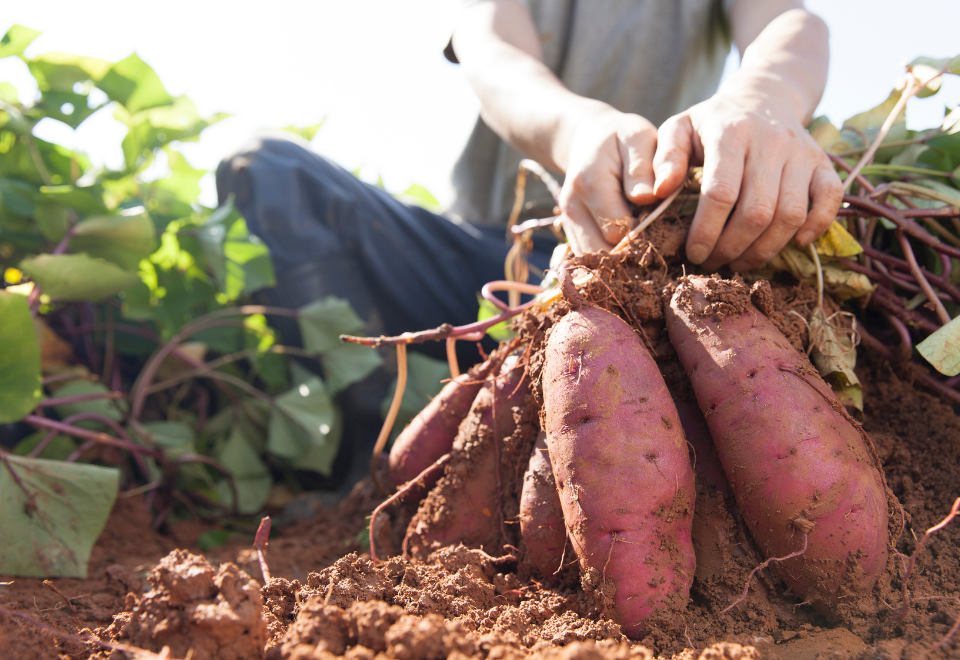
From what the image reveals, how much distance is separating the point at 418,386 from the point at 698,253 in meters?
1.13

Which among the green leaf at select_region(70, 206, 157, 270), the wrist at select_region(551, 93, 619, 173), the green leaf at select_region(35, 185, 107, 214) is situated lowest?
the green leaf at select_region(70, 206, 157, 270)

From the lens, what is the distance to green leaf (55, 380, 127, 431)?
1784 mm

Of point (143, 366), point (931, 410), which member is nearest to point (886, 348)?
point (931, 410)

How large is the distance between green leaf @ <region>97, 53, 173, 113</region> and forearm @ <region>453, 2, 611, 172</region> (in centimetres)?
118

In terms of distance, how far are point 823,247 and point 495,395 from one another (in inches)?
28.5

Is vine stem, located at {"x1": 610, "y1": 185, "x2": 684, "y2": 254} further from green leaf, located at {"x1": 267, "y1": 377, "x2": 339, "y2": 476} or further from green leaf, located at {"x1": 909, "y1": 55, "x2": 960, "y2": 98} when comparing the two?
green leaf, located at {"x1": 267, "y1": 377, "x2": 339, "y2": 476}

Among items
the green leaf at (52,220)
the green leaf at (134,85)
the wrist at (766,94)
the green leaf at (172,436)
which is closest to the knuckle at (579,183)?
the wrist at (766,94)

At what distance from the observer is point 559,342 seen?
0.97 metres

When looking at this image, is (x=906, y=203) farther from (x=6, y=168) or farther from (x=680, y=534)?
(x=6, y=168)

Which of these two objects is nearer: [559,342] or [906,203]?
[559,342]

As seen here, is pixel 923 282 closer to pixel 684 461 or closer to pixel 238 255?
pixel 684 461

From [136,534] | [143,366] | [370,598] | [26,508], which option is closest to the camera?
[370,598]

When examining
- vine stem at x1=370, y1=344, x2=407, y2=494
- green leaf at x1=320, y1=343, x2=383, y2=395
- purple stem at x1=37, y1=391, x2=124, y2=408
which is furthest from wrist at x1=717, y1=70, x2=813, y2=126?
purple stem at x1=37, y1=391, x2=124, y2=408

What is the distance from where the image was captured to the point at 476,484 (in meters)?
1.11
